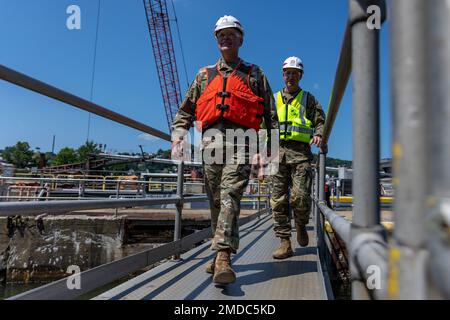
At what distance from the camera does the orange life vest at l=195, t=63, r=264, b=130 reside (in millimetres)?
2621

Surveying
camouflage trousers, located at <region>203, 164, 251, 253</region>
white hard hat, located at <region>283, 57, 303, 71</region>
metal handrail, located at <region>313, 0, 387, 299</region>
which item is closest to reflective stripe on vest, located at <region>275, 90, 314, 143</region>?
white hard hat, located at <region>283, 57, 303, 71</region>

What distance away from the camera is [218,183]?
2732mm

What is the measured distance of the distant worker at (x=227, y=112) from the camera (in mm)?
2486

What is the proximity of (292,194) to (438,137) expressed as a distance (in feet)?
11.2

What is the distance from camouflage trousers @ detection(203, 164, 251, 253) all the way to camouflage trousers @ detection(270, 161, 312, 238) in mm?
1077

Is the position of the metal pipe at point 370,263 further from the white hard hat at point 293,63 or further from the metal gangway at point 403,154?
the white hard hat at point 293,63

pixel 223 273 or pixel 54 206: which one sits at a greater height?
pixel 54 206

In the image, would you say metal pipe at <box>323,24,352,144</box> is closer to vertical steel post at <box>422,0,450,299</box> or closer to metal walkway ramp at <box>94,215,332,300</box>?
vertical steel post at <box>422,0,450,299</box>

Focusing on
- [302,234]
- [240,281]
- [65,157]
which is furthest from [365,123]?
[65,157]

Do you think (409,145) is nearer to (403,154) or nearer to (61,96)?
(403,154)

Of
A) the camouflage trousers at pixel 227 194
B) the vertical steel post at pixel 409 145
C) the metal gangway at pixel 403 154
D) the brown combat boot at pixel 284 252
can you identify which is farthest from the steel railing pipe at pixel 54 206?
the vertical steel post at pixel 409 145

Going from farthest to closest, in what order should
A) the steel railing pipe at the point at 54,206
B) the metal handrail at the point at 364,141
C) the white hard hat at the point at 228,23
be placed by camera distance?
1. the white hard hat at the point at 228,23
2. the steel railing pipe at the point at 54,206
3. the metal handrail at the point at 364,141

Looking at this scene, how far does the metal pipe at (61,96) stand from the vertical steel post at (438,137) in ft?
5.14

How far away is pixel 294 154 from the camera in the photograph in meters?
3.83
